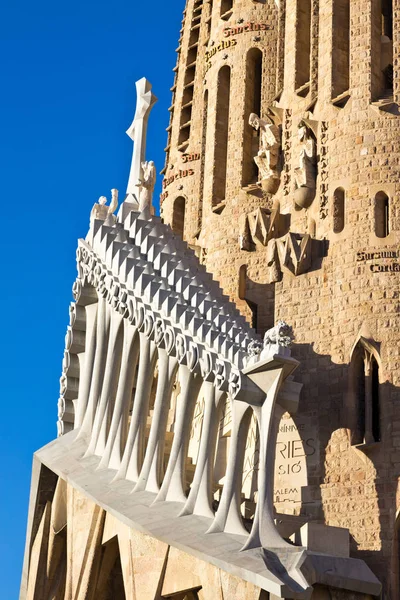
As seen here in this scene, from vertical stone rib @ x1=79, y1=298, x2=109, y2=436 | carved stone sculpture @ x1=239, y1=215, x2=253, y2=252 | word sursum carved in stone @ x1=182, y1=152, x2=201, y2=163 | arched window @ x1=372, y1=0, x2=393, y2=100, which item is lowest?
vertical stone rib @ x1=79, y1=298, x2=109, y2=436

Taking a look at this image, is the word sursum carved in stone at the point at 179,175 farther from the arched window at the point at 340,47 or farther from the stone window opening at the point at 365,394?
the stone window opening at the point at 365,394

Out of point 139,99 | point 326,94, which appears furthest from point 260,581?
point 139,99

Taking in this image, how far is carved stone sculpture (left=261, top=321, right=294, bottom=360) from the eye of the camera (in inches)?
1072

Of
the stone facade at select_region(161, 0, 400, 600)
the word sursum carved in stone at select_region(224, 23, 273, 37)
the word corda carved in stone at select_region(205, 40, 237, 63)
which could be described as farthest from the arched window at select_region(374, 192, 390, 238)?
the word corda carved in stone at select_region(205, 40, 237, 63)

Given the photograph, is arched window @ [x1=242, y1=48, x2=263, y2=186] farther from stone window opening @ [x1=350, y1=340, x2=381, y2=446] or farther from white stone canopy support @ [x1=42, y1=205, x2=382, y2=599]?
stone window opening @ [x1=350, y1=340, x2=381, y2=446]

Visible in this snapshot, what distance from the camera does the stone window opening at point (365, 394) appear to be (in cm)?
2950

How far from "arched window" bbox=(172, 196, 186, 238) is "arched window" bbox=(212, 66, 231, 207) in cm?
285

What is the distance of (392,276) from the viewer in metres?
30.3

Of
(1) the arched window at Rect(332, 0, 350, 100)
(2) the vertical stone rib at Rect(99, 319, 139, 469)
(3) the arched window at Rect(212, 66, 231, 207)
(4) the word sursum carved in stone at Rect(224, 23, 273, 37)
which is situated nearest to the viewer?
(2) the vertical stone rib at Rect(99, 319, 139, 469)

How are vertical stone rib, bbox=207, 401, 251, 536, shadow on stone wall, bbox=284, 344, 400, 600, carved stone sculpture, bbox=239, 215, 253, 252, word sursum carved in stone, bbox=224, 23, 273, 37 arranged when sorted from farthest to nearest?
word sursum carved in stone, bbox=224, 23, 273, 37 → carved stone sculpture, bbox=239, 215, 253, 252 → shadow on stone wall, bbox=284, 344, 400, 600 → vertical stone rib, bbox=207, 401, 251, 536

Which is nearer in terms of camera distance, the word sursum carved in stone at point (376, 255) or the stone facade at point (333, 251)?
the stone facade at point (333, 251)

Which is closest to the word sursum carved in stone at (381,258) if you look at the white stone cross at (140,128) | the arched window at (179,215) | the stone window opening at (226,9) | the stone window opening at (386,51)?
the stone window opening at (386,51)

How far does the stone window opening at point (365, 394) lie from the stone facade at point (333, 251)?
0.02 m

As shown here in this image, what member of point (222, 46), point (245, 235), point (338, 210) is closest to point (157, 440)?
point (338, 210)
